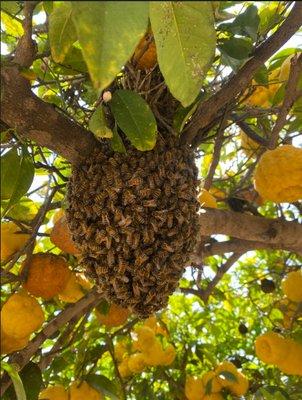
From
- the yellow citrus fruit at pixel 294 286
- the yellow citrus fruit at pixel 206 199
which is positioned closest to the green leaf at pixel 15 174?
the yellow citrus fruit at pixel 206 199

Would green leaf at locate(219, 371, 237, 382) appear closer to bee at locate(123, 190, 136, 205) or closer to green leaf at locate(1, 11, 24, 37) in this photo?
bee at locate(123, 190, 136, 205)

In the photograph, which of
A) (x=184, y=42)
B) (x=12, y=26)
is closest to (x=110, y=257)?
(x=184, y=42)

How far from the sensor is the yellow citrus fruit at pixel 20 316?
139 centimetres

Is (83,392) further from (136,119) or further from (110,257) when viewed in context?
(136,119)

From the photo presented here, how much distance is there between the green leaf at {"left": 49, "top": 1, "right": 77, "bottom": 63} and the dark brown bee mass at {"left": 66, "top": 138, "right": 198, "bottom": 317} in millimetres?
233

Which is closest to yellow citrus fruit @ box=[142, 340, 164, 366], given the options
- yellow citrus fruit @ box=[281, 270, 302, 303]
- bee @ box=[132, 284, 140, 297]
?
yellow citrus fruit @ box=[281, 270, 302, 303]

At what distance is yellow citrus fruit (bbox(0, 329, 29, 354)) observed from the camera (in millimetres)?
1456

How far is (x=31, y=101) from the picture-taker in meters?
1.04

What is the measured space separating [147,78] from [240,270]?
78.7 inches

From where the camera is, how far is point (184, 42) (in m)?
0.81

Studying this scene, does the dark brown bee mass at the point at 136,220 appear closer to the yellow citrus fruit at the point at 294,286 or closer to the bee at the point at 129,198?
the bee at the point at 129,198

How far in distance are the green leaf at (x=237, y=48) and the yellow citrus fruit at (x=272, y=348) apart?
87 cm

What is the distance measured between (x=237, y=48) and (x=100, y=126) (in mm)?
339

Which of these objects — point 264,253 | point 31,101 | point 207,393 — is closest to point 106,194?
point 31,101
